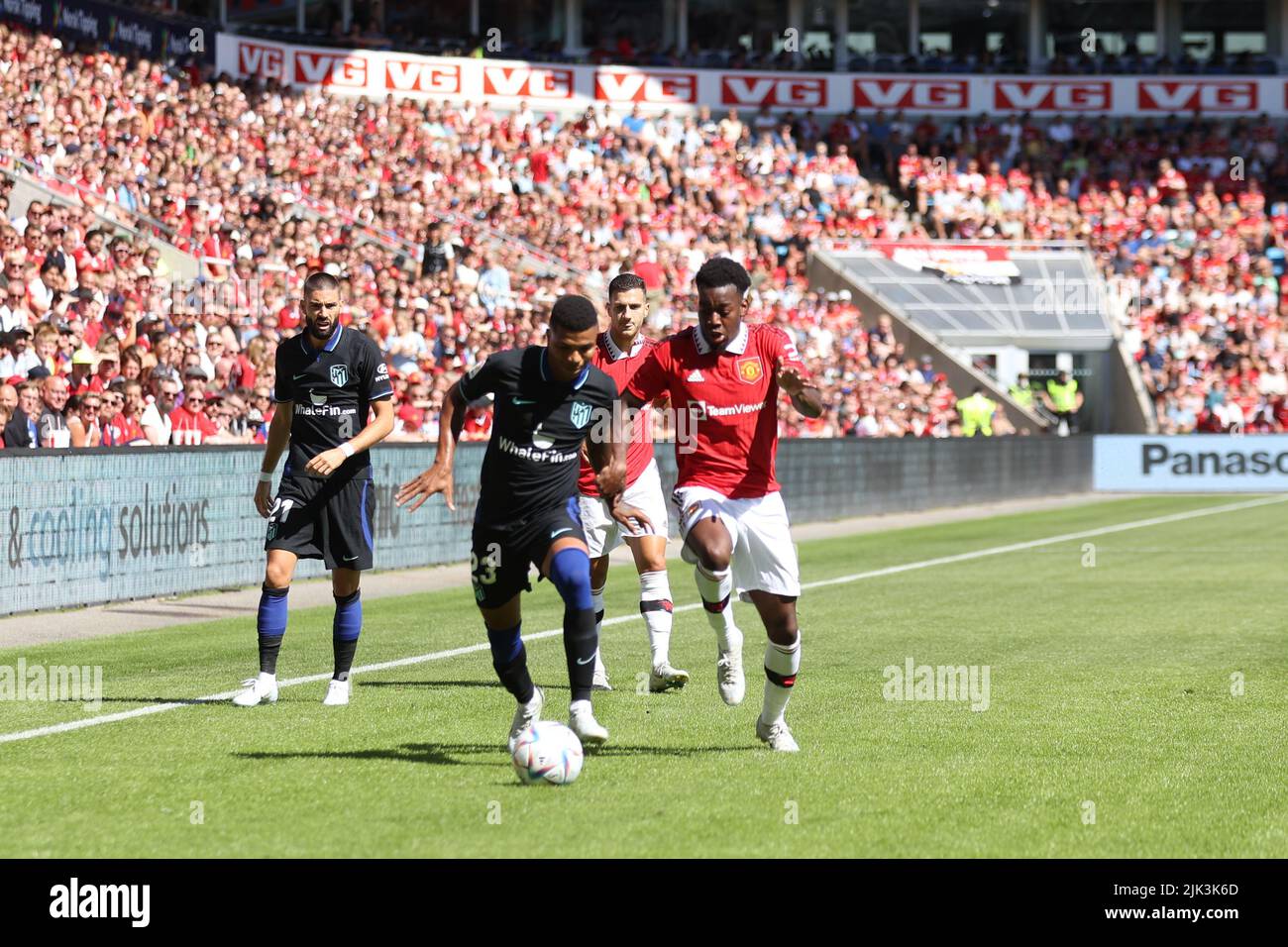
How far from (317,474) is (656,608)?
2.21 m

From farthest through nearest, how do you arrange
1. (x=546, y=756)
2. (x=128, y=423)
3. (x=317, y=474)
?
(x=128, y=423), (x=317, y=474), (x=546, y=756)

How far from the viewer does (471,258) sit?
32.6m

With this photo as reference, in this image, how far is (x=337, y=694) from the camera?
10.6 metres

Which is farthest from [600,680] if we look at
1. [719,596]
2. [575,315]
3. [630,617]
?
[630,617]

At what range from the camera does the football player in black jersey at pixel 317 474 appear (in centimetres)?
1057

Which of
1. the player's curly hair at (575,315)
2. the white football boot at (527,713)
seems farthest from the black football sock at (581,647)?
the player's curly hair at (575,315)

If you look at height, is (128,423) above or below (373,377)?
below

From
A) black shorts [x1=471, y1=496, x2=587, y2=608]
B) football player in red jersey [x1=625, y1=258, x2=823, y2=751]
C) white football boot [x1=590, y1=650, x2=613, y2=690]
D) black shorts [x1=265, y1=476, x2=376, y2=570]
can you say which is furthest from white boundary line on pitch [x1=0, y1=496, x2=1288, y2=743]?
football player in red jersey [x1=625, y1=258, x2=823, y2=751]

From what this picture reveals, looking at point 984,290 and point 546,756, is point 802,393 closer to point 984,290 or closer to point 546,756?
point 546,756

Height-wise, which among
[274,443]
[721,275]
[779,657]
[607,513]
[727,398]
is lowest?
[779,657]

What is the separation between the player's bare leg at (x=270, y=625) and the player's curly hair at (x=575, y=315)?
3.05 meters

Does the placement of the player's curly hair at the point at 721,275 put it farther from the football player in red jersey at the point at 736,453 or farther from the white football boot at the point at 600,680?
the white football boot at the point at 600,680
